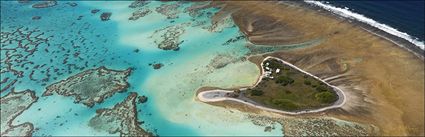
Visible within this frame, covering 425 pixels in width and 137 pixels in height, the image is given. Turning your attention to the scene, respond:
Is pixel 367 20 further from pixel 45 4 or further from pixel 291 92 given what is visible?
pixel 45 4

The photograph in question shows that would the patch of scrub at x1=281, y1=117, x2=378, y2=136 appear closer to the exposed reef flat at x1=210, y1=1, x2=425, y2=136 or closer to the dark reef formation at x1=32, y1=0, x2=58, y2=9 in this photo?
the exposed reef flat at x1=210, y1=1, x2=425, y2=136

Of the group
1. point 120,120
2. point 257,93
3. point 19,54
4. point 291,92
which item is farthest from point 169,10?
point 291,92

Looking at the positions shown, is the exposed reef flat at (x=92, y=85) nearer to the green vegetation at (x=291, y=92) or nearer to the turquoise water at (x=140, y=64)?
the turquoise water at (x=140, y=64)

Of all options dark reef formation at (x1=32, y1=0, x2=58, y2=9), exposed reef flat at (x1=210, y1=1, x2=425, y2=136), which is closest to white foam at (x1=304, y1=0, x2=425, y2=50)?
exposed reef flat at (x1=210, y1=1, x2=425, y2=136)

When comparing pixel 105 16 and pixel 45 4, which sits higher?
pixel 45 4

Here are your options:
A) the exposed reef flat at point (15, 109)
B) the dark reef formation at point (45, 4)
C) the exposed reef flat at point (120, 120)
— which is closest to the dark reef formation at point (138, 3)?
the dark reef formation at point (45, 4)

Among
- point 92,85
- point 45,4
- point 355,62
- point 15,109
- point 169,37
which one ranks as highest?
point 45,4

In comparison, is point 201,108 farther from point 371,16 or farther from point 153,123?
point 371,16
